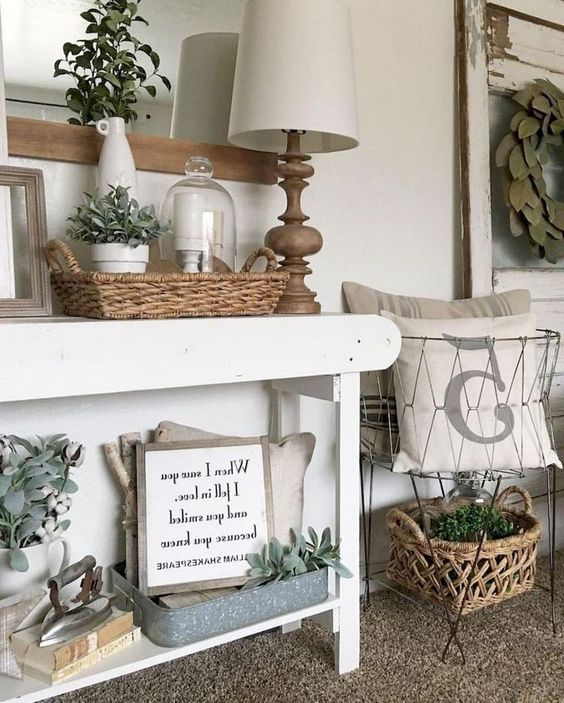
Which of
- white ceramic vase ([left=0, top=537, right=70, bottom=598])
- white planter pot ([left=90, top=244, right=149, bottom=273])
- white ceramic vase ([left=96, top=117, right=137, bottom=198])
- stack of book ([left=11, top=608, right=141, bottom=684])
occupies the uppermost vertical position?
white ceramic vase ([left=96, top=117, right=137, bottom=198])

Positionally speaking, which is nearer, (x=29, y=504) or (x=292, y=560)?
(x=29, y=504)

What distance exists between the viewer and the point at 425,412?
1.42m

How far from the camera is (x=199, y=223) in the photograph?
1.23 m

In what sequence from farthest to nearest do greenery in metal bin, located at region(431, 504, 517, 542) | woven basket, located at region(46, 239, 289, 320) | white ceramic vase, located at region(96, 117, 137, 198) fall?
greenery in metal bin, located at region(431, 504, 517, 542), white ceramic vase, located at region(96, 117, 137, 198), woven basket, located at region(46, 239, 289, 320)

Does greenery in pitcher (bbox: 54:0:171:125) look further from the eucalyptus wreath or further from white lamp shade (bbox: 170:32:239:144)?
the eucalyptus wreath

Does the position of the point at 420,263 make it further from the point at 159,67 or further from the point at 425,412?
the point at 159,67

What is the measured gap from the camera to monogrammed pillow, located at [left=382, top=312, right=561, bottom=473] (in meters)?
1.40

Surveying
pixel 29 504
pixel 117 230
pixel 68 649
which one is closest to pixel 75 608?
pixel 68 649

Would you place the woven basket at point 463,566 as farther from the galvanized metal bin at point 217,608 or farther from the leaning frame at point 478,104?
the leaning frame at point 478,104

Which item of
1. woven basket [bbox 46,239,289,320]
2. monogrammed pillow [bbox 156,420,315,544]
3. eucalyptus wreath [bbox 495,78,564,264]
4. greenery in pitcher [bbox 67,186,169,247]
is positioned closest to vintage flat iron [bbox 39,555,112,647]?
monogrammed pillow [bbox 156,420,315,544]

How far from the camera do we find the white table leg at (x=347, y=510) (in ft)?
4.26

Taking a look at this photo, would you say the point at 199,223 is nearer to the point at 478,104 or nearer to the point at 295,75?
the point at 295,75

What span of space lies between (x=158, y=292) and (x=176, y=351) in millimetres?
99

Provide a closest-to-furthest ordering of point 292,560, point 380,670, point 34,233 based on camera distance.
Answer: point 34,233, point 292,560, point 380,670
